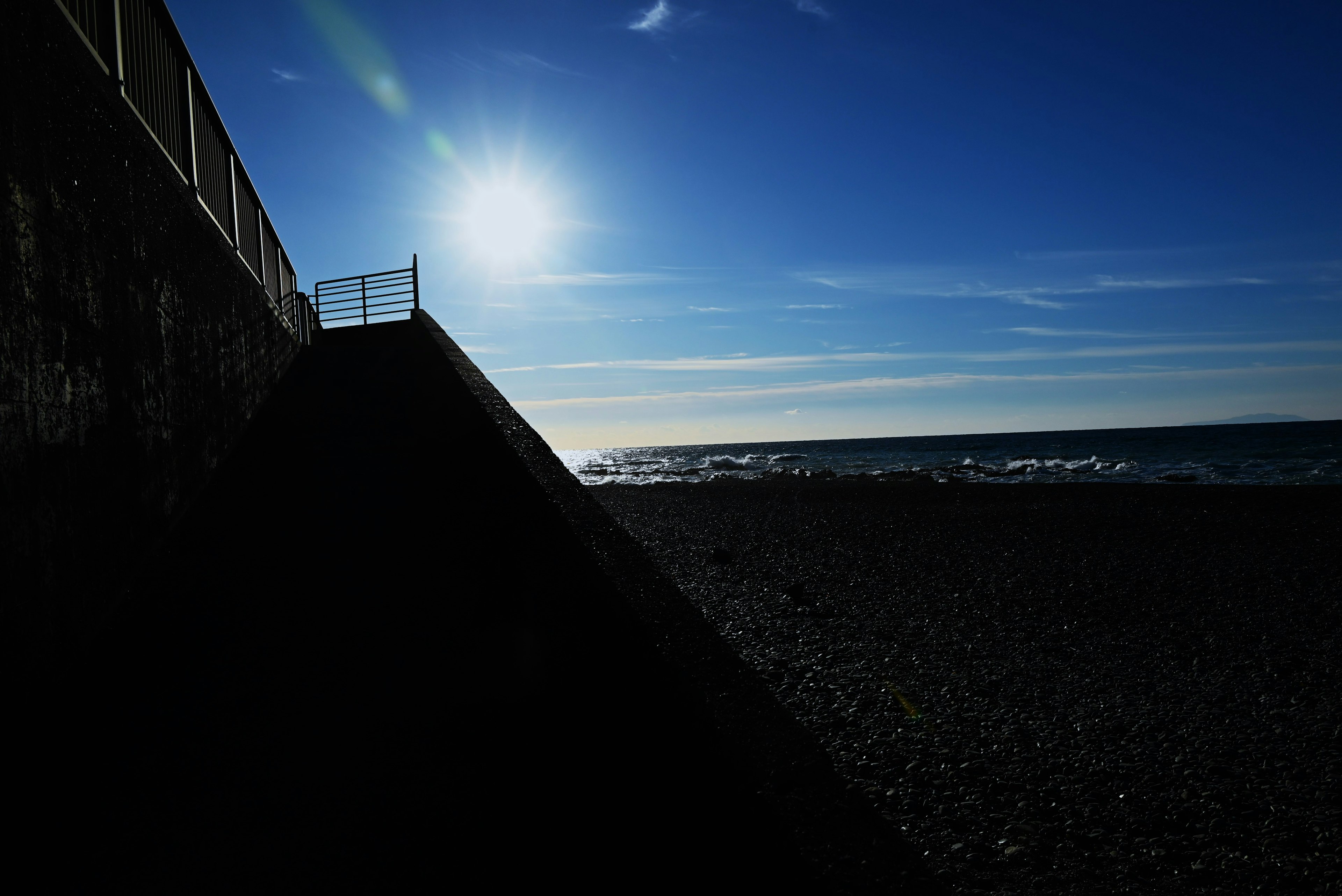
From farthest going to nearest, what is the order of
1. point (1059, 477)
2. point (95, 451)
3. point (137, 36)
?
point (1059, 477)
point (137, 36)
point (95, 451)

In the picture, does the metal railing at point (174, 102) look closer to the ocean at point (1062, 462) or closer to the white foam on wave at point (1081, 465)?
the ocean at point (1062, 462)

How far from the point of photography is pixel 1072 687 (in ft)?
14.0

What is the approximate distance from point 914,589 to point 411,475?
4.93m

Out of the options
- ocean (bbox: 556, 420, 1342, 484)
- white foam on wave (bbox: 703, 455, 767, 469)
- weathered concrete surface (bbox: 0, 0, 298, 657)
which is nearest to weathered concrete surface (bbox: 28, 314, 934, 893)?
weathered concrete surface (bbox: 0, 0, 298, 657)

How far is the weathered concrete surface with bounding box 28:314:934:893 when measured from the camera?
1.99 metres

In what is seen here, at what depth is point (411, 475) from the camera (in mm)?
5145

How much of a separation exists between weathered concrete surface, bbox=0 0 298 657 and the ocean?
17580 millimetres

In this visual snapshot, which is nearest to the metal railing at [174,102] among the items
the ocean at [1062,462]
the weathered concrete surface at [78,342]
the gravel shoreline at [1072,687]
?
the weathered concrete surface at [78,342]

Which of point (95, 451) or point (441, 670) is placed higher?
point (95, 451)

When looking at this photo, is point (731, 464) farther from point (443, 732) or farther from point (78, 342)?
point (443, 732)

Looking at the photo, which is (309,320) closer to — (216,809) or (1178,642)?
(216,809)

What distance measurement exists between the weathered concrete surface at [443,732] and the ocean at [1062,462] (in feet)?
59.4

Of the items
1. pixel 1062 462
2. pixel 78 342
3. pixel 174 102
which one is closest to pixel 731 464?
pixel 1062 462

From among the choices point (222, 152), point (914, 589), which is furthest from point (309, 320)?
point (914, 589)
